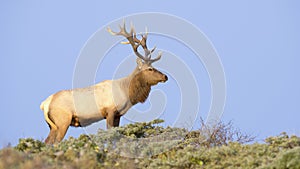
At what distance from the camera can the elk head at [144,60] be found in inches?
571

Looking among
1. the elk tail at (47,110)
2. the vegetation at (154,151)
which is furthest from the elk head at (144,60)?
the vegetation at (154,151)

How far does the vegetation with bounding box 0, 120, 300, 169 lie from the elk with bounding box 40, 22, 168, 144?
2494 mm

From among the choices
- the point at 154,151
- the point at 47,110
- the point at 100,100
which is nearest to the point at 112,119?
the point at 100,100

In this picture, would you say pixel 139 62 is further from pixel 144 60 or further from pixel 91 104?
pixel 91 104

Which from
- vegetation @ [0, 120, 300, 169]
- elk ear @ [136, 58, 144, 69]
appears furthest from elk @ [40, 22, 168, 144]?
vegetation @ [0, 120, 300, 169]

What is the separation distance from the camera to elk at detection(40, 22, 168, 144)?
13.7 meters

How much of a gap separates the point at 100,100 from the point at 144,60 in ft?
5.25

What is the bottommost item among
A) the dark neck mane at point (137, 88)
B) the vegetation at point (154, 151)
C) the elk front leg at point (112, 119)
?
the vegetation at point (154, 151)

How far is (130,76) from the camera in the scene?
571 inches

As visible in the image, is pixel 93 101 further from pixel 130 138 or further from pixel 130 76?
pixel 130 138

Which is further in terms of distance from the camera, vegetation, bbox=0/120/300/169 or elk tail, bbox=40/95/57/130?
elk tail, bbox=40/95/57/130

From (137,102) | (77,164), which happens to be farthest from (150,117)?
(77,164)

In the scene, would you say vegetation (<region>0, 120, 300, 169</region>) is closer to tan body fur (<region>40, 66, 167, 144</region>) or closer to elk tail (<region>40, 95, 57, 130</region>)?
tan body fur (<region>40, 66, 167, 144</region>)

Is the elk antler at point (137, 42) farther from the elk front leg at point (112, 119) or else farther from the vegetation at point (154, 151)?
the vegetation at point (154, 151)
